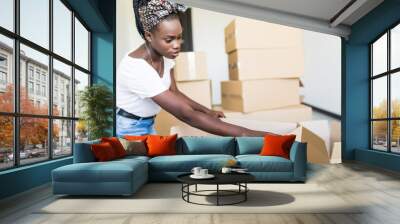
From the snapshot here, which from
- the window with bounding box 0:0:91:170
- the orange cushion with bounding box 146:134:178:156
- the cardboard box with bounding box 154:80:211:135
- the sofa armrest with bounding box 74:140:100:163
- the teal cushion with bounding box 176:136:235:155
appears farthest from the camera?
the cardboard box with bounding box 154:80:211:135

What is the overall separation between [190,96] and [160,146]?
5.69 ft

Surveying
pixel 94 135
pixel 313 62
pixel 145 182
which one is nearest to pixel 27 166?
pixel 145 182

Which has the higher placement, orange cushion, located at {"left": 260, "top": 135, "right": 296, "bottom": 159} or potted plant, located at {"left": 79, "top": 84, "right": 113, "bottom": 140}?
potted plant, located at {"left": 79, "top": 84, "right": 113, "bottom": 140}

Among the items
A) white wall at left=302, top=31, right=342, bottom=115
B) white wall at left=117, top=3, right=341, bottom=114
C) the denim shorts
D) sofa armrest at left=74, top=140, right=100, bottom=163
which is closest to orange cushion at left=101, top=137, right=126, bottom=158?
sofa armrest at left=74, top=140, right=100, bottom=163

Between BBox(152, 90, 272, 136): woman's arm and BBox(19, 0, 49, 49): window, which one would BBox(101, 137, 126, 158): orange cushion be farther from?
BBox(152, 90, 272, 136): woman's arm

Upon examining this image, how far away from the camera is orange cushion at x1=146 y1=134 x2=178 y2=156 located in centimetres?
645

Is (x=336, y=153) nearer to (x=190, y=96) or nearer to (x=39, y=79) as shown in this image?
(x=190, y=96)

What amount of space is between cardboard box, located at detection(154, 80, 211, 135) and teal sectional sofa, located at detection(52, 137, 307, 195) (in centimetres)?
113

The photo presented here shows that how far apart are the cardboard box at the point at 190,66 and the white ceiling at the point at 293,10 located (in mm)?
919

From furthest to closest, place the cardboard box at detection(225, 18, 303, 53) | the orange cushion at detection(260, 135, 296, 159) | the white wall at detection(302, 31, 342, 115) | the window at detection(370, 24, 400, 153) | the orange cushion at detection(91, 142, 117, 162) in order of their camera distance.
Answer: the white wall at detection(302, 31, 342, 115)
the cardboard box at detection(225, 18, 303, 53)
the window at detection(370, 24, 400, 153)
the orange cushion at detection(260, 135, 296, 159)
the orange cushion at detection(91, 142, 117, 162)

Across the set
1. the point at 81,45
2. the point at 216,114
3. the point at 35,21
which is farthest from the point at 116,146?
the point at 81,45

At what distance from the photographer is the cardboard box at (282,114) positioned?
26.3 ft

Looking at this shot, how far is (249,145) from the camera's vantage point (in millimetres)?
6691

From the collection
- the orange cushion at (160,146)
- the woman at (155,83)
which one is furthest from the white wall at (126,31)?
the orange cushion at (160,146)
